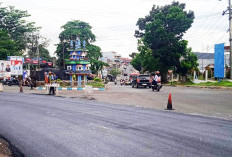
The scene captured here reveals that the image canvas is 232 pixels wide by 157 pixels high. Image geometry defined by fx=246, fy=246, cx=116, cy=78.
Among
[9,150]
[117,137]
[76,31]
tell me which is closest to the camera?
[9,150]

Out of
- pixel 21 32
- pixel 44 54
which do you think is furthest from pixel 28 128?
pixel 44 54

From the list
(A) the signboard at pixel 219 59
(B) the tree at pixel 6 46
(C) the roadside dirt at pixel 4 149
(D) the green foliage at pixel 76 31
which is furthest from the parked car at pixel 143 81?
(C) the roadside dirt at pixel 4 149

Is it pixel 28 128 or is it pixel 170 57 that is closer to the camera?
pixel 28 128

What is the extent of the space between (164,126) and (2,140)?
490cm

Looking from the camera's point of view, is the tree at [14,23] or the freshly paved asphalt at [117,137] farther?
the tree at [14,23]

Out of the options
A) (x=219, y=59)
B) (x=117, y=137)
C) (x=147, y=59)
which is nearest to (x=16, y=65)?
(x=147, y=59)

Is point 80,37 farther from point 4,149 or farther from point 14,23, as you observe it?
point 4,149

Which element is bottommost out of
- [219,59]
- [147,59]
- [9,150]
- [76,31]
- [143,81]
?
[9,150]

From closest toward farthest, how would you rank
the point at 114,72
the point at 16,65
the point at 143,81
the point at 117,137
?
the point at 117,137
the point at 143,81
the point at 16,65
the point at 114,72

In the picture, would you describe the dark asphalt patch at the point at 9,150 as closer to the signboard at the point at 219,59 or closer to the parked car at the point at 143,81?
the parked car at the point at 143,81

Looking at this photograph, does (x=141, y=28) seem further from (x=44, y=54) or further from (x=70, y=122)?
(x=70, y=122)

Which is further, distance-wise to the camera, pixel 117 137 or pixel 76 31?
pixel 76 31

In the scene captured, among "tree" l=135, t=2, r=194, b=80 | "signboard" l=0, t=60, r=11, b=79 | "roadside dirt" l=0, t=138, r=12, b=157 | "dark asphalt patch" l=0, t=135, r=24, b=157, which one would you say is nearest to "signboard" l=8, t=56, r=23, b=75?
"signboard" l=0, t=60, r=11, b=79

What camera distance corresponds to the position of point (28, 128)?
7941 mm
